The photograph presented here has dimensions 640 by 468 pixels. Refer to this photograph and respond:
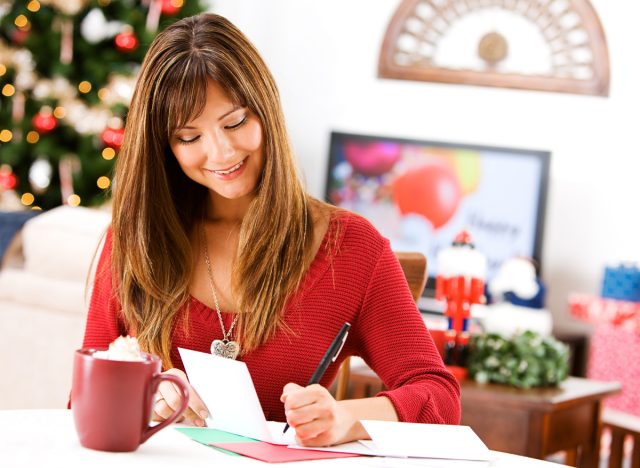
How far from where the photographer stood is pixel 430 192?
4.91 metres

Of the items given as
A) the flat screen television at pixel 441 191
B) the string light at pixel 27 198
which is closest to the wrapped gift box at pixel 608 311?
the flat screen television at pixel 441 191

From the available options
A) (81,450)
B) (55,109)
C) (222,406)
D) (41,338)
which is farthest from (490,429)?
(55,109)

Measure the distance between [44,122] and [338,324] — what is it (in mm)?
3409

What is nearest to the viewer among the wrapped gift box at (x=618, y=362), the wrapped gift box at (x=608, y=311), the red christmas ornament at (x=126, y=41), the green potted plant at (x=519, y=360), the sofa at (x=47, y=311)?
the sofa at (x=47, y=311)

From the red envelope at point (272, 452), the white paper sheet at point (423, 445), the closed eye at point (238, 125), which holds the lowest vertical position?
the red envelope at point (272, 452)

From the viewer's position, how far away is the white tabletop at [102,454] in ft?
3.16

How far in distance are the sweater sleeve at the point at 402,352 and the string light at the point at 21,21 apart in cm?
350

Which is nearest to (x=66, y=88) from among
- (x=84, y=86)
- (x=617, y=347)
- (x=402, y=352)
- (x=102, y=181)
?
(x=84, y=86)

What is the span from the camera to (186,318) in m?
1.48

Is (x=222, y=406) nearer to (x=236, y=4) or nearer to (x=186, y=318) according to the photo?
(x=186, y=318)

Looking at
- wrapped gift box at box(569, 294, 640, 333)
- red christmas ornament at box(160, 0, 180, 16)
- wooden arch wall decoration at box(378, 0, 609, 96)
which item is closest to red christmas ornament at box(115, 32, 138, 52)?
red christmas ornament at box(160, 0, 180, 16)

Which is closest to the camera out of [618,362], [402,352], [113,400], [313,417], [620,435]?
[113,400]

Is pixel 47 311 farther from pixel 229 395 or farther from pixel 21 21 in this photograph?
pixel 21 21

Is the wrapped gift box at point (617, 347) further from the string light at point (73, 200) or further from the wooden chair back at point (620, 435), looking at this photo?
the string light at point (73, 200)
